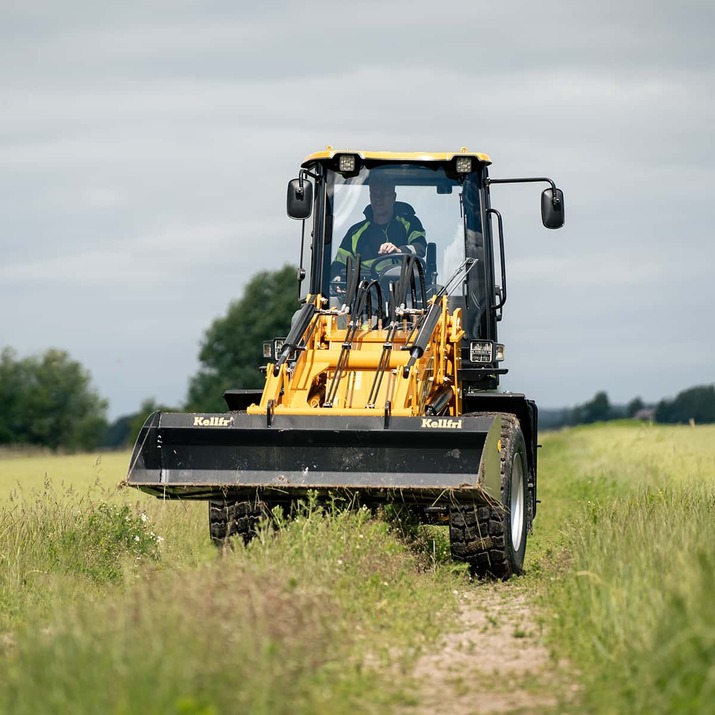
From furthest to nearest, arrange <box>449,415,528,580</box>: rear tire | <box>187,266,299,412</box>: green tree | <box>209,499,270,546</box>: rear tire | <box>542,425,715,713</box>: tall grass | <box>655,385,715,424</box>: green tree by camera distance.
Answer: <box>187,266,299,412</box>: green tree, <box>655,385,715,424</box>: green tree, <box>209,499,270,546</box>: rear tire, <box>449,415,528,580</box>: rear tire, <box>542,425,715,713</box>: tall grass

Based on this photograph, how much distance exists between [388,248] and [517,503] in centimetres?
247

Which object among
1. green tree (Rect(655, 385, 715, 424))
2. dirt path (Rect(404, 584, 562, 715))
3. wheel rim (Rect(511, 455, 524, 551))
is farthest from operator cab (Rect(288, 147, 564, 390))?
green tree (Rect(655, 385, 715, 424))

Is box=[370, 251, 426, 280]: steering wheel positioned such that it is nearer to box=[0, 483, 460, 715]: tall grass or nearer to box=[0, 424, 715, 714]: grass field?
box=[0, 424, 715, 714]: grass field

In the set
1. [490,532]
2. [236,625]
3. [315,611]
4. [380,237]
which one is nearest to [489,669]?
[315,611]

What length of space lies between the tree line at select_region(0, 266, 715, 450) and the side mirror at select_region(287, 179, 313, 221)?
5345 cm

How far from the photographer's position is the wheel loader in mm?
9375

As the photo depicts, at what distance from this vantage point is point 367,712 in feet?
18.1

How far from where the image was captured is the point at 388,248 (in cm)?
1138

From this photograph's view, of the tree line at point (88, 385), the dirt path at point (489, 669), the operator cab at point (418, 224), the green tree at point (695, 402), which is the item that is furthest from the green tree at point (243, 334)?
the dirt path at point (489, 669)

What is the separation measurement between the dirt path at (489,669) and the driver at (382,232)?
3.87 metres

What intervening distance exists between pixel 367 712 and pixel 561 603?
8.68 ft

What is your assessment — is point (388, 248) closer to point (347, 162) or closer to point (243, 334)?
point (347, 162)

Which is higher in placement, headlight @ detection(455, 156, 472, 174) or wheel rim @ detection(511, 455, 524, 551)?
headlight @ detection(455, 156, 472, 174)

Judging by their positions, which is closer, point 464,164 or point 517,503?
point 517,503
